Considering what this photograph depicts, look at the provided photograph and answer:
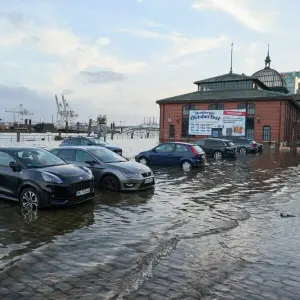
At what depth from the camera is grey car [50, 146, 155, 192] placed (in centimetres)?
1105

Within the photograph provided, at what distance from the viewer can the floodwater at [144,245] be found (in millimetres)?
4438

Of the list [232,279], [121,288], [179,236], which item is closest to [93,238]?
[179,236]

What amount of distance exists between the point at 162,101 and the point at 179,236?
47.9 meters

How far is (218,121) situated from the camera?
4859cm

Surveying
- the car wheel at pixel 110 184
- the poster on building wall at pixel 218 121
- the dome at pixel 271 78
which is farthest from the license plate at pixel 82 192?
the dome at pixel 271 78

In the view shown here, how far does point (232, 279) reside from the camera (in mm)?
4727

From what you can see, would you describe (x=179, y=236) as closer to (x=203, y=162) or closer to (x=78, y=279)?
(x=78, y=279)

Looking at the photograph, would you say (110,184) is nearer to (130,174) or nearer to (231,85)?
(130,174)

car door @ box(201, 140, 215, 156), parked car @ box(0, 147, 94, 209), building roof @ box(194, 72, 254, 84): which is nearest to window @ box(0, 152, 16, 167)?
parked car @ box(0, 147, 94, 209)

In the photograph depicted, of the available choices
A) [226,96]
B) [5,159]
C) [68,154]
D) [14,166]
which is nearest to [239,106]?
[226,96]

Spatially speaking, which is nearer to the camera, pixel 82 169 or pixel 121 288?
pixel 121 288

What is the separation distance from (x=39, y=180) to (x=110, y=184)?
10.7 feet

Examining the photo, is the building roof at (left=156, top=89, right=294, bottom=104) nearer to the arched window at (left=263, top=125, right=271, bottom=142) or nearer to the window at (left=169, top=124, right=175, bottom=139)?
the window at (left=169, top=124, right=175, bottom=139)

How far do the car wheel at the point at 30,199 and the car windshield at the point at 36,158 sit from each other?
2.31 ft
